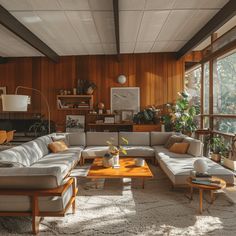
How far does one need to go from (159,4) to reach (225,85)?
116 inches

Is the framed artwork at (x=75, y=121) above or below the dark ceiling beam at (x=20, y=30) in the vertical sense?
below

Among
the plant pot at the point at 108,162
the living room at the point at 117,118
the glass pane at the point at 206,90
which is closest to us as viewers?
the living room at the point at 117,118

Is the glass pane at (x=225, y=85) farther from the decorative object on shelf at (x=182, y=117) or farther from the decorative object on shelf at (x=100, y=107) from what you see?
the decorative object on shelf at (x=100, y=107)

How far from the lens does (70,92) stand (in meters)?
7.61

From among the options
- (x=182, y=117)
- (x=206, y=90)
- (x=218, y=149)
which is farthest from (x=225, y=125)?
(x=206, y=90)

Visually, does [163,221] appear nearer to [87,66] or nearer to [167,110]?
[167,110]

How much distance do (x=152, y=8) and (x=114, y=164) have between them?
2758 mm

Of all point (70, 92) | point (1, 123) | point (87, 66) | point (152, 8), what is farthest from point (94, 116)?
point (152, 8)

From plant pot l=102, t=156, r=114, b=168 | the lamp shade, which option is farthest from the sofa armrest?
plant pot l=102, t=156, r=114, b=168

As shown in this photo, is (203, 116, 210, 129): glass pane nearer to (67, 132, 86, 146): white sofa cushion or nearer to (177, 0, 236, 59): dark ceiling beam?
(177, 0, 236, 59): dark ceiling beam

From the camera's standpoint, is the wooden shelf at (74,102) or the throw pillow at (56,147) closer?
the throw pillow at (56,147)

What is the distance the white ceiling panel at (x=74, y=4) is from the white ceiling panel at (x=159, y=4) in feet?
3.27

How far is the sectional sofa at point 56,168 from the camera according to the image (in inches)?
95.3

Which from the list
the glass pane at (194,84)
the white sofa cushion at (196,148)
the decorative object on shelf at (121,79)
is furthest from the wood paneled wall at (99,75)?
the white sofa cushion at (196,148)
